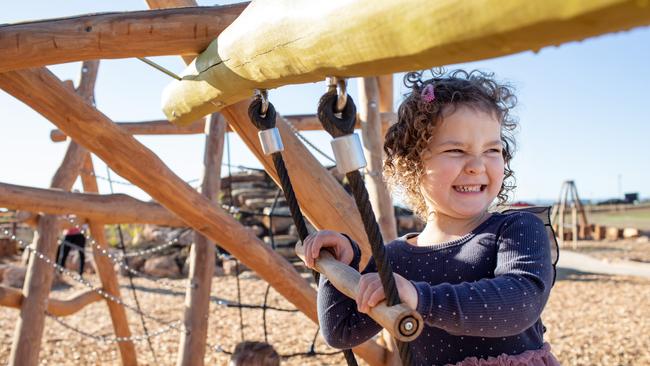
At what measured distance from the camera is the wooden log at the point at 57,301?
12.9ft

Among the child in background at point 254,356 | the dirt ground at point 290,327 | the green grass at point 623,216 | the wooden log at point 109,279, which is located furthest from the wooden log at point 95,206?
the green grass at point 623,216

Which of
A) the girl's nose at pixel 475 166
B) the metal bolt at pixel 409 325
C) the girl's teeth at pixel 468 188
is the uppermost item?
the girl's nose at pixel 475 166

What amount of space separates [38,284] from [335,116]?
3.61m

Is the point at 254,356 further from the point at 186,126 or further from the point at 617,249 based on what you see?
the point at 617,249

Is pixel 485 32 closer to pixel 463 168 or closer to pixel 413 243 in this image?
pixel 463 168

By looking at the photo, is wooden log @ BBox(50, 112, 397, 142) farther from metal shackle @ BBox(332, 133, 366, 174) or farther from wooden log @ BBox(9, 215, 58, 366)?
metal shackle @ BBox(332, 133, 366, 174)

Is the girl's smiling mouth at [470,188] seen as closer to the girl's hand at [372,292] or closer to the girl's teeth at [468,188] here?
the girl's teeth at [468,188]

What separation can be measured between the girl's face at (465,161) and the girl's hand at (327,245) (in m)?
0.24

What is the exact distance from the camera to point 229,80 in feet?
4.70

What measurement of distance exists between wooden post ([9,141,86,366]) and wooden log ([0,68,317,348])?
6.00 feet

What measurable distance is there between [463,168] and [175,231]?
10424 mm

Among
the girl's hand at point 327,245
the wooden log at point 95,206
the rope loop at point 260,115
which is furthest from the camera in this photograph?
the wooden log at point 95,206

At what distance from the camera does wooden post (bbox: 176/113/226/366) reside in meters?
3.68

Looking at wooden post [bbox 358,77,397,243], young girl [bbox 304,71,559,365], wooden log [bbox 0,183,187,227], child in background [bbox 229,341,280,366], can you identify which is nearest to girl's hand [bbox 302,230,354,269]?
young girl [bbox 304,71,559,365]
